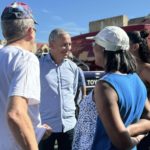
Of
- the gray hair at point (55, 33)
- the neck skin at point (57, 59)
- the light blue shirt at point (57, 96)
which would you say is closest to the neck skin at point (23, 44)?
the light blue shirt at point (57, 96)

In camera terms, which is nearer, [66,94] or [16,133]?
[16,133]

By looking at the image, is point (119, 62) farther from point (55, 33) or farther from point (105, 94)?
point (55, 33)

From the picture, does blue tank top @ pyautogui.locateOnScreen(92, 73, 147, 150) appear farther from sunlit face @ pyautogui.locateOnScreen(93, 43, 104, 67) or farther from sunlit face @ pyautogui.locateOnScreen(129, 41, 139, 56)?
sunlit face @ pyautogui.locateOnScreen(129, 41, 139, 56)

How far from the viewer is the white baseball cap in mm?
2811

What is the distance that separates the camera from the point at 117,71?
110 inches

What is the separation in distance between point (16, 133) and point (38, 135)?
1.21 ft

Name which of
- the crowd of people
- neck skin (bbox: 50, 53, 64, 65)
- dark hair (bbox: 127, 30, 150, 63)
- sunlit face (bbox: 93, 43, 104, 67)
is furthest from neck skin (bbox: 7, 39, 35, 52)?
neck skin (bbox: 50, 53, 64, 65)

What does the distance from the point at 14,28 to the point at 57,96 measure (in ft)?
7.45

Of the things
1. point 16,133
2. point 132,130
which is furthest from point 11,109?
point 132,130

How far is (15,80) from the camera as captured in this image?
95.2 inches

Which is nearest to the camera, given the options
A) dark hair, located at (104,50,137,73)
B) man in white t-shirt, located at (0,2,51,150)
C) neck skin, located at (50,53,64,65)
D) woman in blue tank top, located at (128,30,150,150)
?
man in white t-shirt, located at (0,2,51,150)

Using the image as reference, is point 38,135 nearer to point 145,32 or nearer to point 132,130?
point 132,130

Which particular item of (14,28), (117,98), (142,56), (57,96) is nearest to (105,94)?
(117,98)

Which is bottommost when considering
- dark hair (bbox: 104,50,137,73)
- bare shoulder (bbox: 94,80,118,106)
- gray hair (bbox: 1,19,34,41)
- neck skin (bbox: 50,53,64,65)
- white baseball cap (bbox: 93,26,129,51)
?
bare shoulder (bbox: 94,80,118,106)
